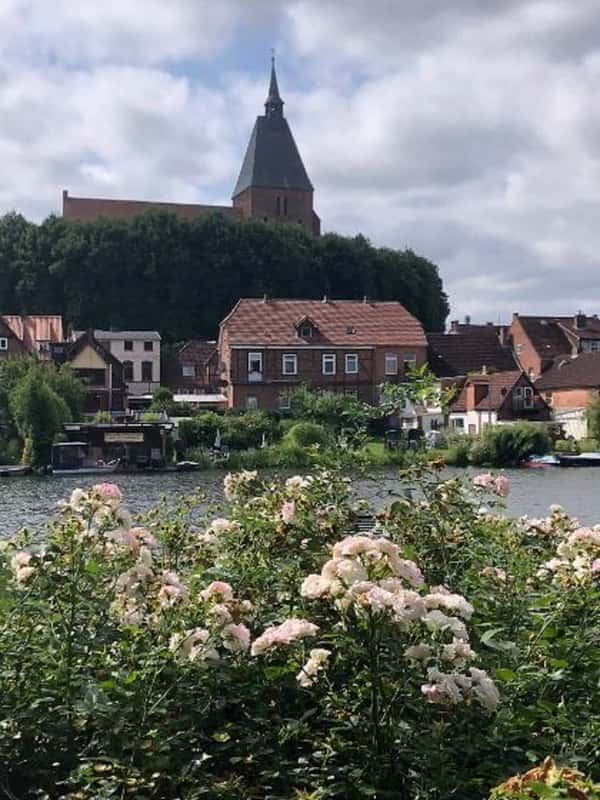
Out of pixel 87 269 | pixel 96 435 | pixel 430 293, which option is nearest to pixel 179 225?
pixel 87 269

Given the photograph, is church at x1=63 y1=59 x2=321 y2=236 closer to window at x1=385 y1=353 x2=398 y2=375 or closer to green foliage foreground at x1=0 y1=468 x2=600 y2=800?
window at x1=385 y1=353 x2=398 y2=375

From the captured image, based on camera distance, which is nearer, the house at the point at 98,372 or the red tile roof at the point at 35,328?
the house at the point at 98,372

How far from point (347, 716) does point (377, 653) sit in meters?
0.29

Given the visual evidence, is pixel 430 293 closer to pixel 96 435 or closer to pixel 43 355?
pixel 43 355

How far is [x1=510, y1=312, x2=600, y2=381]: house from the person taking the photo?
77.4m

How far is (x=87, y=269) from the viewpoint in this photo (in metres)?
89.2

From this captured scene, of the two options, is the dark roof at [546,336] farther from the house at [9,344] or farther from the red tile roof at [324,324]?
the house at [9,344]

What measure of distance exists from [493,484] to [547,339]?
7500 cm

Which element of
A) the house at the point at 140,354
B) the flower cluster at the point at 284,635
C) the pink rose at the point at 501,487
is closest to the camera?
the flower cluster at the point at 284,635

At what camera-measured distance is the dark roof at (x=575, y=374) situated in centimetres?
6750

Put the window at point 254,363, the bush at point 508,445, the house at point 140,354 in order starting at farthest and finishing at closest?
1. the house at point 140,354
2. the window at point 254,363
3. the bush at point 508,445

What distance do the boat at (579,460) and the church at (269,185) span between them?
61.6 m

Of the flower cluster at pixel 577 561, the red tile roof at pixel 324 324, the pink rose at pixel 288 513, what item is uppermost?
the red tile roof at pixel 324 324

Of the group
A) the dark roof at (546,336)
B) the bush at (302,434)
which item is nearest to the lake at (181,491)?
the bush at (302,434)
